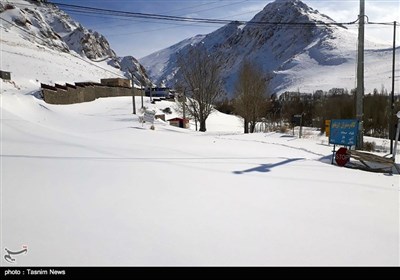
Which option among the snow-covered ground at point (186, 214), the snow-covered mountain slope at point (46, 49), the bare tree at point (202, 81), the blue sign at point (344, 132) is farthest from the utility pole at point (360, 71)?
the bare tree at point (202, 81)

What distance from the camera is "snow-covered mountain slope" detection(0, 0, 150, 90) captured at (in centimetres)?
5263

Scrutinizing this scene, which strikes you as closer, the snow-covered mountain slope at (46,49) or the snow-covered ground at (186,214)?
the snow-covered ground at (186,214)

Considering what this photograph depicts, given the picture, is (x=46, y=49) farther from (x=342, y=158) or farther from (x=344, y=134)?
(x=342, y=158)

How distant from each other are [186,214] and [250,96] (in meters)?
27.1

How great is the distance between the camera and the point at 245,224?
11.5ft

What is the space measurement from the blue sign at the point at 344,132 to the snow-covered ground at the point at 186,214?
3030 mm

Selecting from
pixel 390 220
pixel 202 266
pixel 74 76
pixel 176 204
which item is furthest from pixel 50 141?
pixel 74 76

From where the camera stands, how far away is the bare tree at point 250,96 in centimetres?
2969

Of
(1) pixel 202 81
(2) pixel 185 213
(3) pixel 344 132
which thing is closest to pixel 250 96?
(1) pixel 202 81

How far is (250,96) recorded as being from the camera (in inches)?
1165

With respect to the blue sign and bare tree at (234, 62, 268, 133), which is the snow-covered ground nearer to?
the blue sign

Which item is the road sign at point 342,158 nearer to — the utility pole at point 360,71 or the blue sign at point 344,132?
the blue sign at point 344,132

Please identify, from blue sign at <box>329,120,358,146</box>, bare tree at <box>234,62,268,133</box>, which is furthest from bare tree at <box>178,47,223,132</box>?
blue sign at <box>329,120,358,146</box>
